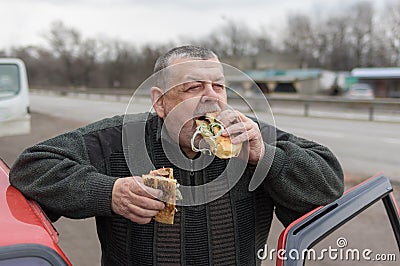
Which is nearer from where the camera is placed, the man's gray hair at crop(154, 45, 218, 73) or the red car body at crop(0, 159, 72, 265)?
the red car body at crop(0, 159, 72, 265)

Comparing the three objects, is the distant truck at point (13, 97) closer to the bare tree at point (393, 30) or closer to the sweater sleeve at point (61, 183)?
the sweater sleeve at point (61, 183)

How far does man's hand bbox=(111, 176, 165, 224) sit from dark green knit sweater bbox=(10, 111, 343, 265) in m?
0.04

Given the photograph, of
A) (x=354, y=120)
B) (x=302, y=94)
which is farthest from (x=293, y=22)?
(x=354, y=120)

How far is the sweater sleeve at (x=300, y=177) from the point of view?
1.79 m

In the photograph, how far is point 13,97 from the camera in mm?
10648

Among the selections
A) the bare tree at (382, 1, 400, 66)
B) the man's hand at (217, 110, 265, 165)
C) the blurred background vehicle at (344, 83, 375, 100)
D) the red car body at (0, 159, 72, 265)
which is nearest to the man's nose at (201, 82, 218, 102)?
the man's hand at (217, 110, 265, 165)

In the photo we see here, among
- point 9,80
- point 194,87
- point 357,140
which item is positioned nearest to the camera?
point 194,87

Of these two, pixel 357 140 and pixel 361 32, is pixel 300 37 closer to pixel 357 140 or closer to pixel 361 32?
pixel 361 32

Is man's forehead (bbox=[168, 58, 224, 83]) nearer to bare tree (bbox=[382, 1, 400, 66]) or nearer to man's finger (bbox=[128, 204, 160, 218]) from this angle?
man's finger (bbox=[128, 204, 160, 218])

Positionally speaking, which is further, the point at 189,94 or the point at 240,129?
the point at 189,94

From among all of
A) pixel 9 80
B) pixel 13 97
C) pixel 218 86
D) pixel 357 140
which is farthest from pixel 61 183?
pixel 357 140

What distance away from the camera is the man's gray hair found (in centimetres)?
184

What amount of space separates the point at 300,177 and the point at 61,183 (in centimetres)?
89

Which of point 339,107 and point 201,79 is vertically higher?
point 201,79
